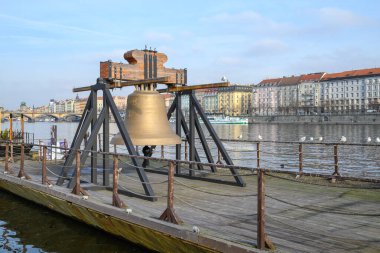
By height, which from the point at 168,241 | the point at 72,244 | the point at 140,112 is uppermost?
the point at 140,112

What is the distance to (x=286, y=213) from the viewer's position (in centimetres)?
816

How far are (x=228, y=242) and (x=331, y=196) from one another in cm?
488

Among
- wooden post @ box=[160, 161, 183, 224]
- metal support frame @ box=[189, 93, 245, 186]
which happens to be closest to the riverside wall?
metal support frame @ box=[189, 93, 245, 186]

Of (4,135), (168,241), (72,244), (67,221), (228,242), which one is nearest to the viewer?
(228,242)

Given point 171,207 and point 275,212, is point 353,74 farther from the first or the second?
Result: point 171,207

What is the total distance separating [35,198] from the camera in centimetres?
1157

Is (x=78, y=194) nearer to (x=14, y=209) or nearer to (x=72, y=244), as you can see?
(x=72, y=244)

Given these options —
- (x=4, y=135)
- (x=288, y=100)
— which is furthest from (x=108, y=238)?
(x=288, y=100)

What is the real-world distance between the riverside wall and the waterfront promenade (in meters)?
115

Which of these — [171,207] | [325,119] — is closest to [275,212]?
[171,207]

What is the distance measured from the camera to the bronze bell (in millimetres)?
10156

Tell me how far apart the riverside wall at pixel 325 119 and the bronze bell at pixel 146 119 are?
116252 millimetres

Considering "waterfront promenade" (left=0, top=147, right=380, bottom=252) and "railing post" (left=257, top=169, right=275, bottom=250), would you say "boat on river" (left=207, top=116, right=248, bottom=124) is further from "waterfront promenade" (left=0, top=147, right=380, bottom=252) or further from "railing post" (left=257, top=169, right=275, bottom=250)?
"railing post" (left=257, top=169, right=275, bottom=250)

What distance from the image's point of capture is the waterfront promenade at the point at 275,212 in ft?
20.6
